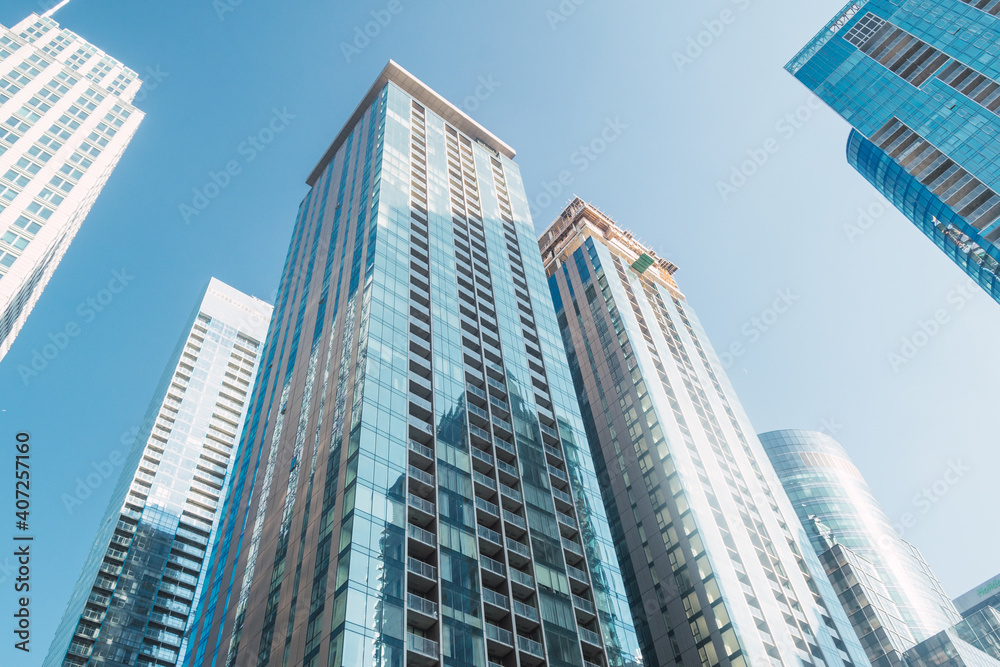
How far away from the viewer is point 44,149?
90375 millimetres

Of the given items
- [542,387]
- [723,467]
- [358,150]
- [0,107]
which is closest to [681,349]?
[723,467]

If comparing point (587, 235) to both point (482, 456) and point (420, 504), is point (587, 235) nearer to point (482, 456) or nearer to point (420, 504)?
point (482, 456)

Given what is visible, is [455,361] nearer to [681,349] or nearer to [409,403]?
[409,403]

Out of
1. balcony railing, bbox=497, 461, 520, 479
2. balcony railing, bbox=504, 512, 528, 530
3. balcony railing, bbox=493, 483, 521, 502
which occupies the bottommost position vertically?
balcony railing, bbox=504, 512, 528, 530

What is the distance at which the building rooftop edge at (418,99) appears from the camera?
387 feet

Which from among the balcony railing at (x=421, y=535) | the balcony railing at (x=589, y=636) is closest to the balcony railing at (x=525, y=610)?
the balcony railing at (x=589, y=636)

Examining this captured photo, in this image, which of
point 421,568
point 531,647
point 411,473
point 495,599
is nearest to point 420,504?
point 411,473

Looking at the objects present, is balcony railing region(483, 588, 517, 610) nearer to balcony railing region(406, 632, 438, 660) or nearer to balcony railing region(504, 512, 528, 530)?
balcony railing region(406, 632, 438, 660)

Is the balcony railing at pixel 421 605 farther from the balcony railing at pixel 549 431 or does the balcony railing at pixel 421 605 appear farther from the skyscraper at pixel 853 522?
the skyscraper at pixel 853 522

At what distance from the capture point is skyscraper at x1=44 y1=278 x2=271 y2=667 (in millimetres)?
102938

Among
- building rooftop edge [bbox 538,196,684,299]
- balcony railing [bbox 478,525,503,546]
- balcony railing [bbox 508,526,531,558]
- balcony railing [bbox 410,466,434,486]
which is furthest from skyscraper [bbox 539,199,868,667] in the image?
balcony railing [bbox 410,466,434,486]

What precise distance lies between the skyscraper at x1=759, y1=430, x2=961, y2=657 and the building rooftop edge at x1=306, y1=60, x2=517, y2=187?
3397 inches

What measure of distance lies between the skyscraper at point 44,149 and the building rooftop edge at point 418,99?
30.7 metres

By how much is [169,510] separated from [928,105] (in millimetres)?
129799
